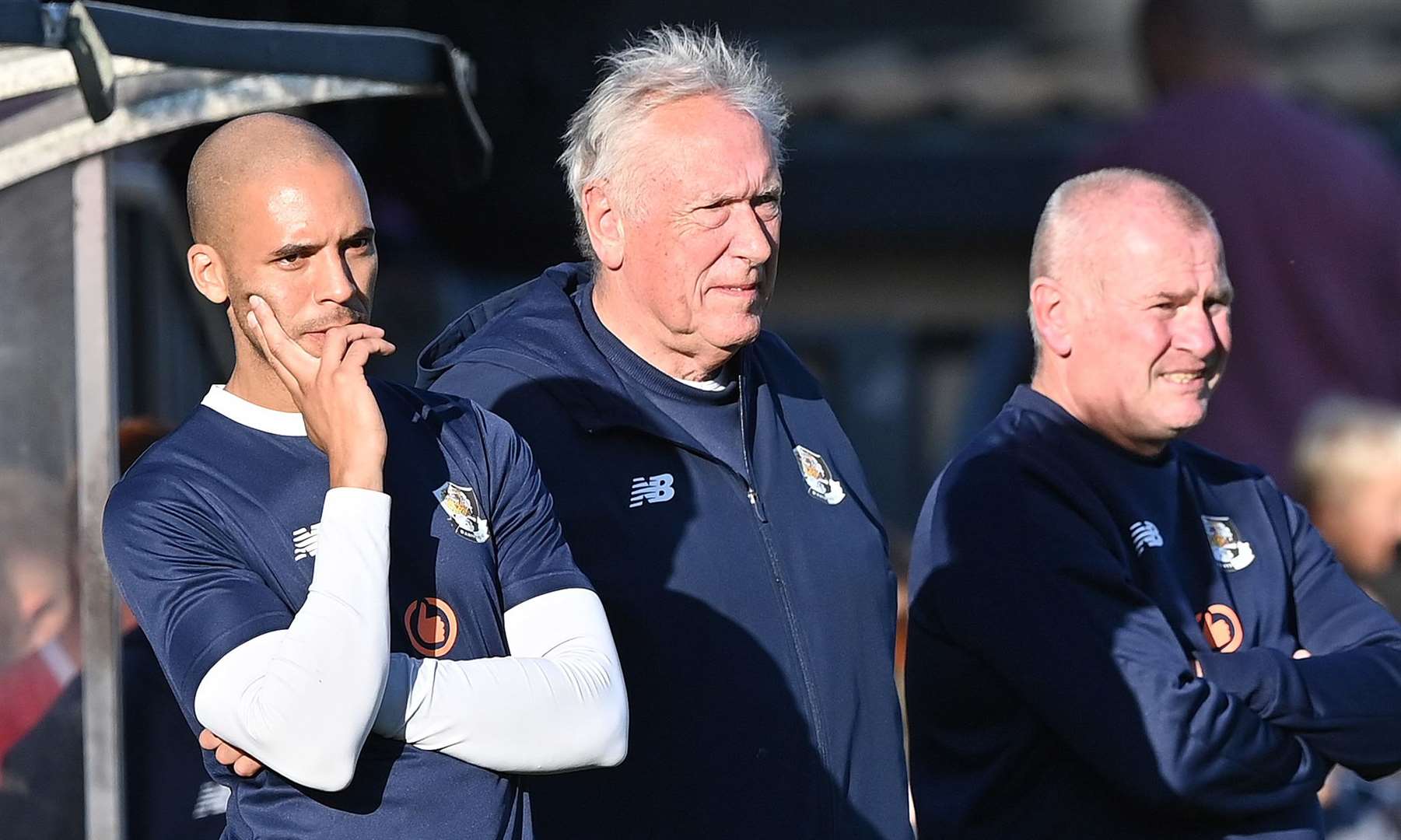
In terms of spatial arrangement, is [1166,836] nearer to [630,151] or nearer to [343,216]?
[630,151]

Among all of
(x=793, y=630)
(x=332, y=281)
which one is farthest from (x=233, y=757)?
(x=793, y=630)

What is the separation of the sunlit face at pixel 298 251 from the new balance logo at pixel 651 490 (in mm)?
676

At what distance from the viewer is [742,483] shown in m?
3.28

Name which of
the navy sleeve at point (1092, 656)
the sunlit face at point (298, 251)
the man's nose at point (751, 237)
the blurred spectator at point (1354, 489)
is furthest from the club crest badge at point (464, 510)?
the blurred spectator at point (1354, 489)

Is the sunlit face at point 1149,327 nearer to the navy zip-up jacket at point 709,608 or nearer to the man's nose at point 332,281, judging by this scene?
the navy zip-up jacket at point 709,608

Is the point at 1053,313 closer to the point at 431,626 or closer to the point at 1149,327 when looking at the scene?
the point at 1149,327

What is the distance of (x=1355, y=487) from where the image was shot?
4840 millimetres

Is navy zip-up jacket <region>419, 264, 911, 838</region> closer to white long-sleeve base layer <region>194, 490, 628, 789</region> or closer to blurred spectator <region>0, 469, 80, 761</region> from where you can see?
white long-sleeve base layer <region>194, 490, 628, 789</region>

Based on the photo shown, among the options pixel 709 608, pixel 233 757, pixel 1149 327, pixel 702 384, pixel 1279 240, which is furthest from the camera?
pixel 1279 240

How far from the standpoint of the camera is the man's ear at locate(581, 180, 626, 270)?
336 centimetres

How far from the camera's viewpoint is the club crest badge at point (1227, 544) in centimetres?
354

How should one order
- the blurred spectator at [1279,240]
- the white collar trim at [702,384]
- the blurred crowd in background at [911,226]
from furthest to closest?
the blurred spectator at [1279,240] → the blurred crowd in background at [911,226] → the white collar trim at [702,384]

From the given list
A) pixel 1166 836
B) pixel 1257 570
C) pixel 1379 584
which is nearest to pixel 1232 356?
pixel 1379 584

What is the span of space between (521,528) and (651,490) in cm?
46
